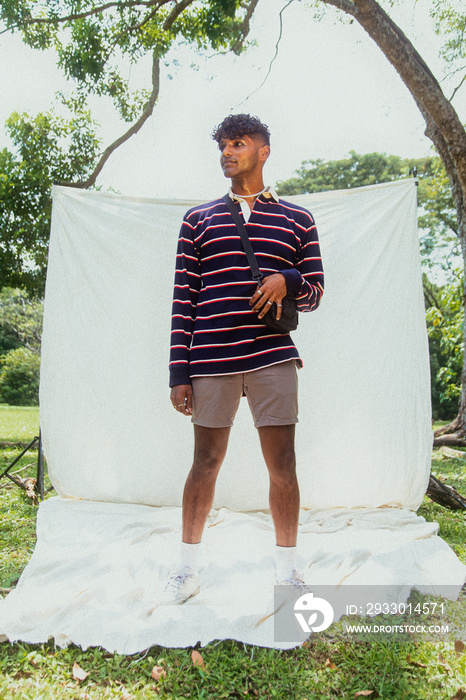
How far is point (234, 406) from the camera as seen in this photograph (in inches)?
72.5

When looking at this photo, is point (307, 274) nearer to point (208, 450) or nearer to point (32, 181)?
point (208, 450)

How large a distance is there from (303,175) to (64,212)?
15522mm

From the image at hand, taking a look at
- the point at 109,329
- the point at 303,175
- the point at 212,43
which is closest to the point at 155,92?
the point at 212,43

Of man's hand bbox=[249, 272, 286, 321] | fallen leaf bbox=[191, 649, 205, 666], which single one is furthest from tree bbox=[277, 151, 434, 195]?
fallen leaf bbox=[191, 649, 205, 666]

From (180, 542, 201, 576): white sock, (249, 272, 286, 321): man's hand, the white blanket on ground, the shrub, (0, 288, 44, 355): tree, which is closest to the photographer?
(249, 272, 286, 321): man's hand

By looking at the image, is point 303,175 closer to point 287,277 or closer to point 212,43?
point 212,43

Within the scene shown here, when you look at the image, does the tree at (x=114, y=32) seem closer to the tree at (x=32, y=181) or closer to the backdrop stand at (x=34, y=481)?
the tree at (x=32, y=181)

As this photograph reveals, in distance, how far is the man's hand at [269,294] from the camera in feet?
5.56

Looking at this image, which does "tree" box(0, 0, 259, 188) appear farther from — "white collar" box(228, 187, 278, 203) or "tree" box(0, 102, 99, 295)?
"white collar" box(228, 187, 278, 203)

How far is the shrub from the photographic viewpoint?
778 inches

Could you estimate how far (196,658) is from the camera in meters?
1.40

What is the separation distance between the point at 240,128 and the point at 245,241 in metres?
0.44

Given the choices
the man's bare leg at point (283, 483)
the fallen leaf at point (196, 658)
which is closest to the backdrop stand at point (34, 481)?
the man's bare leg at point (283, 483)

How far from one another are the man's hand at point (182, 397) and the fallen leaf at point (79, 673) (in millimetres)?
820
